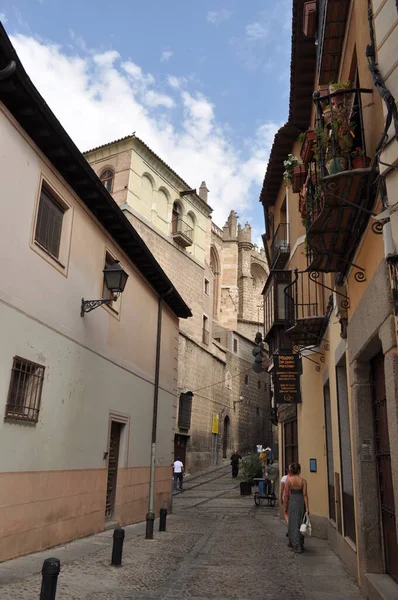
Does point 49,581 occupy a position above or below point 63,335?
below

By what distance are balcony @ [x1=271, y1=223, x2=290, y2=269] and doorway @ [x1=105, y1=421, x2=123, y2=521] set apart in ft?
20.6

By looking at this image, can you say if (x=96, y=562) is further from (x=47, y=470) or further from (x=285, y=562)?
(x=285, y=562)

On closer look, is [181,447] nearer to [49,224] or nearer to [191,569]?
[191,569]

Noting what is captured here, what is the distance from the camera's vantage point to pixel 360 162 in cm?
519

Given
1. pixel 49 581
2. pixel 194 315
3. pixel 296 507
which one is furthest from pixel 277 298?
pixel 194 315

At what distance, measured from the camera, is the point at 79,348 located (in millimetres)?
9750

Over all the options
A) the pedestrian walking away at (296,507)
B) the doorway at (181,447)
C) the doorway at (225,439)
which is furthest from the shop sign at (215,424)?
the pedestrian walking away at (296,507)

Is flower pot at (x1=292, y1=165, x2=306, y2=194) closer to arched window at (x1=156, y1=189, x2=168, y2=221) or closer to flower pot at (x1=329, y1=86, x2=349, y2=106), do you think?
flower pot at (x1=329, y1=86, x2=349, y2=106)

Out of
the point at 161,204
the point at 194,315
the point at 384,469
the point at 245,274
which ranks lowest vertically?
the point at 384,469

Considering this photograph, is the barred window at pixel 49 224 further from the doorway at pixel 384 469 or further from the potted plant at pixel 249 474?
the potted plant at pixel 249 474

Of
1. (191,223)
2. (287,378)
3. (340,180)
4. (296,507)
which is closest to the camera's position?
(340,180)

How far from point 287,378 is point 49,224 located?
275 inches

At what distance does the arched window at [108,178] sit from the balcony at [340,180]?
2352 cm

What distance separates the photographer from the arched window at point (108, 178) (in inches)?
1126
